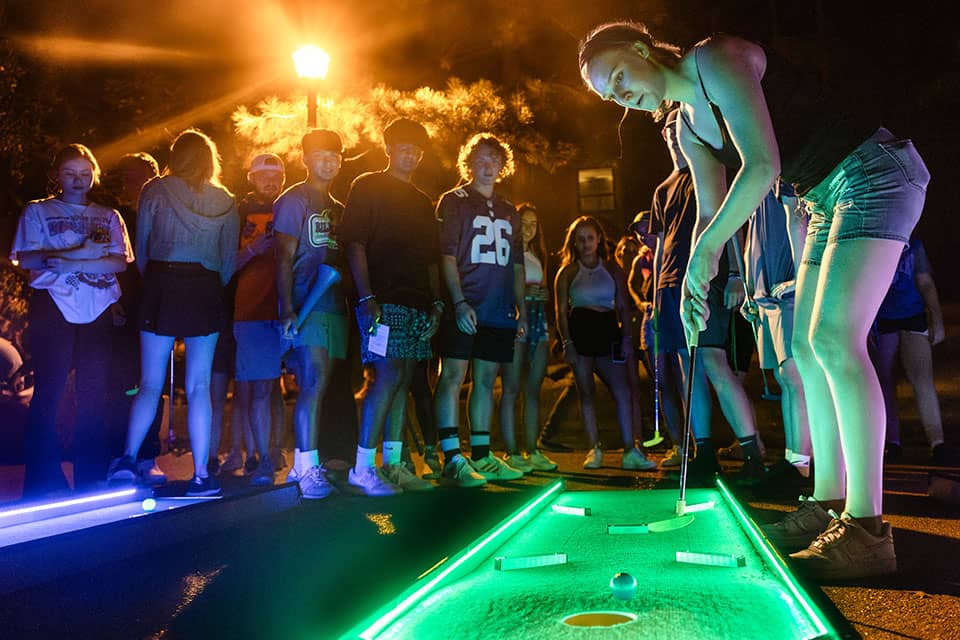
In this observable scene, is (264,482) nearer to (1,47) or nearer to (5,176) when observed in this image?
(5,176)

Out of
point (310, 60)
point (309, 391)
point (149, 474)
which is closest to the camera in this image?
point (309, 391)

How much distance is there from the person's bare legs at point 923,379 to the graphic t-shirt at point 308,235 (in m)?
3.92

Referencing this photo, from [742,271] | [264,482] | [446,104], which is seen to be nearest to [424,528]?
[264,482]

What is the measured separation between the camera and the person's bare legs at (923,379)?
5273 mm

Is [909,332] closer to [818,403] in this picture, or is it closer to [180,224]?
[818,403]

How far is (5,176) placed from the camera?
8.57 m

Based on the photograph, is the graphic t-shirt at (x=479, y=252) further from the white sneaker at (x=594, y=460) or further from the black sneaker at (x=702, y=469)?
the black sneaker at (x=702, y=469)

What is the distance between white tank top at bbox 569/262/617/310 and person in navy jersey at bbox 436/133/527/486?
839 millimetres

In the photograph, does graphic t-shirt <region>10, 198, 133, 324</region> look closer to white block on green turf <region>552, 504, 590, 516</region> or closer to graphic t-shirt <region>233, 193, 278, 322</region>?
graphic t-shirt <region>233, 193, 278, 322</region>

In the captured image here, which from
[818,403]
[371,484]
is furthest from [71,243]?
[818,403]

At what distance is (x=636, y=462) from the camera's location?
506cm

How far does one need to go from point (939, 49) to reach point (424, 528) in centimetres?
1177

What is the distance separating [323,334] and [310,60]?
2955 millimetres

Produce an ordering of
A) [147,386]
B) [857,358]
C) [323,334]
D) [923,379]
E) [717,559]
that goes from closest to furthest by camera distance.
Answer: [717,559] → [857,358] → [147,386] → [323,334] → [923,379]
